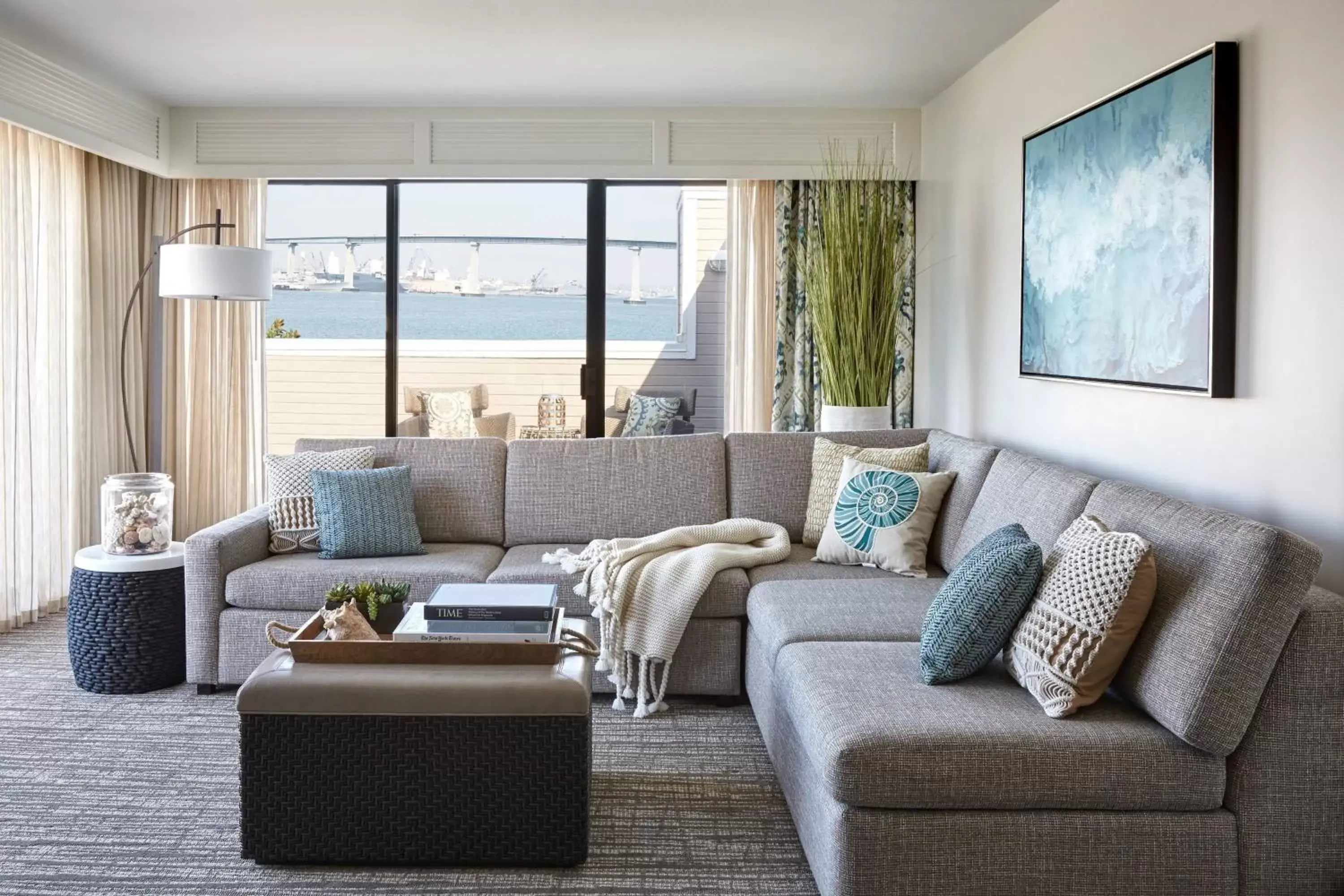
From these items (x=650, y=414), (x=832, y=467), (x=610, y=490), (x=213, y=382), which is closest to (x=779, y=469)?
(x=832, y=467)

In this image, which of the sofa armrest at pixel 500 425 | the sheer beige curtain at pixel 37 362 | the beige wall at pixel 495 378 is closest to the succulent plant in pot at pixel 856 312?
the beige wall at pixel 495 378

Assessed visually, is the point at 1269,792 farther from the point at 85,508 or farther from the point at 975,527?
the point at 85,508

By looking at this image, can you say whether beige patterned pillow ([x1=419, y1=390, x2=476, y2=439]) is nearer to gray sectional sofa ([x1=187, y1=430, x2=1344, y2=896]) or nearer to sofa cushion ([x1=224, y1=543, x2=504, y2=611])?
sofa cushion ([x1=224, y1=543, x2=504, y2=611])

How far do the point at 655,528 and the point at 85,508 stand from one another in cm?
277

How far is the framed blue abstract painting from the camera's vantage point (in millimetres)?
2930

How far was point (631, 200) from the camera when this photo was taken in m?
6.02

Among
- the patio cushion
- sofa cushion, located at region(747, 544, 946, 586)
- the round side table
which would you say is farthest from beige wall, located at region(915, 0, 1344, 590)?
the round side table

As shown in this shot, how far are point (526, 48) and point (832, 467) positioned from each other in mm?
2043

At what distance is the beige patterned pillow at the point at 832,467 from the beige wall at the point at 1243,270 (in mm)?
441

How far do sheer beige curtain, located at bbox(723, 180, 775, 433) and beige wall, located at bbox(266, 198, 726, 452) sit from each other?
9cm

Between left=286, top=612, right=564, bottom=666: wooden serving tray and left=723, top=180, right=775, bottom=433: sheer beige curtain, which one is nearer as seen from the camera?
left=286, top=612, right=564, bottom=666: wooden serving tray

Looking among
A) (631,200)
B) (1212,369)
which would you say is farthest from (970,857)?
(631,200)

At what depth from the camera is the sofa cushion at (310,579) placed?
3893mm

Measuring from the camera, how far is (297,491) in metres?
4.30
